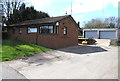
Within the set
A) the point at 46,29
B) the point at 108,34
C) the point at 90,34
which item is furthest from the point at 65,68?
the point at 90,34

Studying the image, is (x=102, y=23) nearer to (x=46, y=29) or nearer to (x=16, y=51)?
(x=46, y=29)

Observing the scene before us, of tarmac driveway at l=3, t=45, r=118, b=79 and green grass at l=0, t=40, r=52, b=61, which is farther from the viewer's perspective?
green grass at l=0, t=40, r=52, b=61

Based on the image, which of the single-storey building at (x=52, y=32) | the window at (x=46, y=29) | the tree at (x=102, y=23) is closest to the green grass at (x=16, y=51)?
the single-storey building at (x=52, y=32)

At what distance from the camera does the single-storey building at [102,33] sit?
2977 centimetres

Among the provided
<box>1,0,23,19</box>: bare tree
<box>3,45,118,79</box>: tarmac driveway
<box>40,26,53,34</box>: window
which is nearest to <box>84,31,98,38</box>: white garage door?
<box>40,26,53,34</box>: window

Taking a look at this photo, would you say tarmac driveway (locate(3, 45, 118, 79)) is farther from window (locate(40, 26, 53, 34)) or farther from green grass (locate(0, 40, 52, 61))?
window (locate(40, 26, 53, 34))

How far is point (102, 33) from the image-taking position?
31.7 metres

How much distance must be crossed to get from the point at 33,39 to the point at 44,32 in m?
2.41

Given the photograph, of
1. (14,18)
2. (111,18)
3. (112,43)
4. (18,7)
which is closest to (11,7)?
(18,7)

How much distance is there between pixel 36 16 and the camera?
29375mm

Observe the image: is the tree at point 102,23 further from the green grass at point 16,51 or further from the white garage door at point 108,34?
the green grass at point 16,51

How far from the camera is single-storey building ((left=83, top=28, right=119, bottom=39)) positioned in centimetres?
2977

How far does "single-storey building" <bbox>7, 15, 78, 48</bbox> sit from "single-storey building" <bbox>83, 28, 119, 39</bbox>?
16.1 m

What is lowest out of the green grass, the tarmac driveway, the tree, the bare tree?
the tarmac driveway
